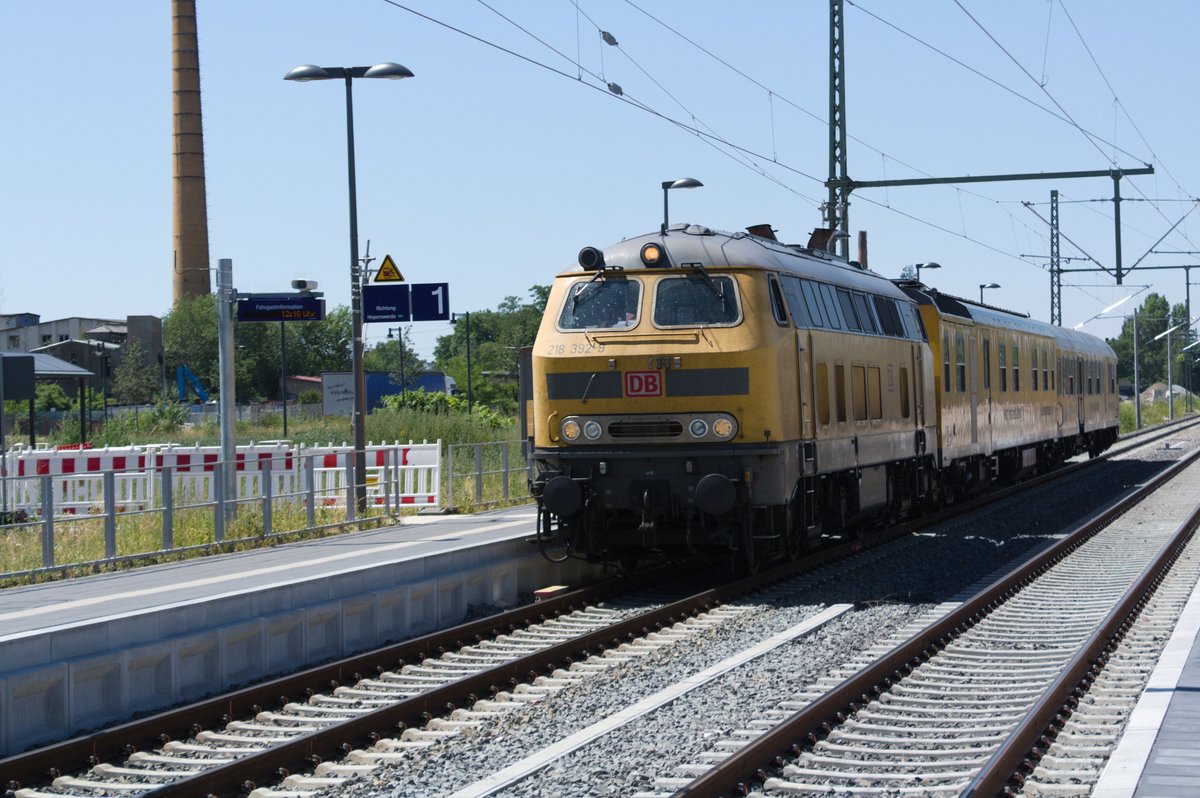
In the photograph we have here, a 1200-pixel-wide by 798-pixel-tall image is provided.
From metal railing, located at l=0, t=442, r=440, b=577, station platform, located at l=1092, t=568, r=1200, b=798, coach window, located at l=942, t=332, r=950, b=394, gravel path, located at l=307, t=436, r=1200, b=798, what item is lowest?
gravel path, located at l=307, t=436, r=1200, b=798

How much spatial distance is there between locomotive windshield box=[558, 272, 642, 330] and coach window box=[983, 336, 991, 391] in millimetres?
12019

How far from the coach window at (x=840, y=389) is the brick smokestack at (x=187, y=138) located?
53.2 metres

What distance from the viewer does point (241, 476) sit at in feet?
65.7

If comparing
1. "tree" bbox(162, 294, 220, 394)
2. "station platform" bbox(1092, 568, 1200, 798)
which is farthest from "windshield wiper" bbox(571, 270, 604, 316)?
"tree" bbox(162, 294, 220, 394)

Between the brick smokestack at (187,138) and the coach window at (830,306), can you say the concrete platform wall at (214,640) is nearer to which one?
the coach window at (830,306)

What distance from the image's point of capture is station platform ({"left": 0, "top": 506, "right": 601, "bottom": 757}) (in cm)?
862

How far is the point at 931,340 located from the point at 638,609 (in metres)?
9.47

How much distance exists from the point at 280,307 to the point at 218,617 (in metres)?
8.37

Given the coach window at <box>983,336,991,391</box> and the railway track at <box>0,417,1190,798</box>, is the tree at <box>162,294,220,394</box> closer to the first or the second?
the coach window at <box>983,336,991,391</box>

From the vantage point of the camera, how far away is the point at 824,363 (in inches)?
591

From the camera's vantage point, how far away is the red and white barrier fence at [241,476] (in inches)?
706

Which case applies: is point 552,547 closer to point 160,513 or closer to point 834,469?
point 834,469

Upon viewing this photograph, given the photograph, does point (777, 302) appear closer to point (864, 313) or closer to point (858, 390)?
point (858, 390)

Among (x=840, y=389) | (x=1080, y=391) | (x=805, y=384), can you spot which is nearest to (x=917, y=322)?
(x=840, y=389)
